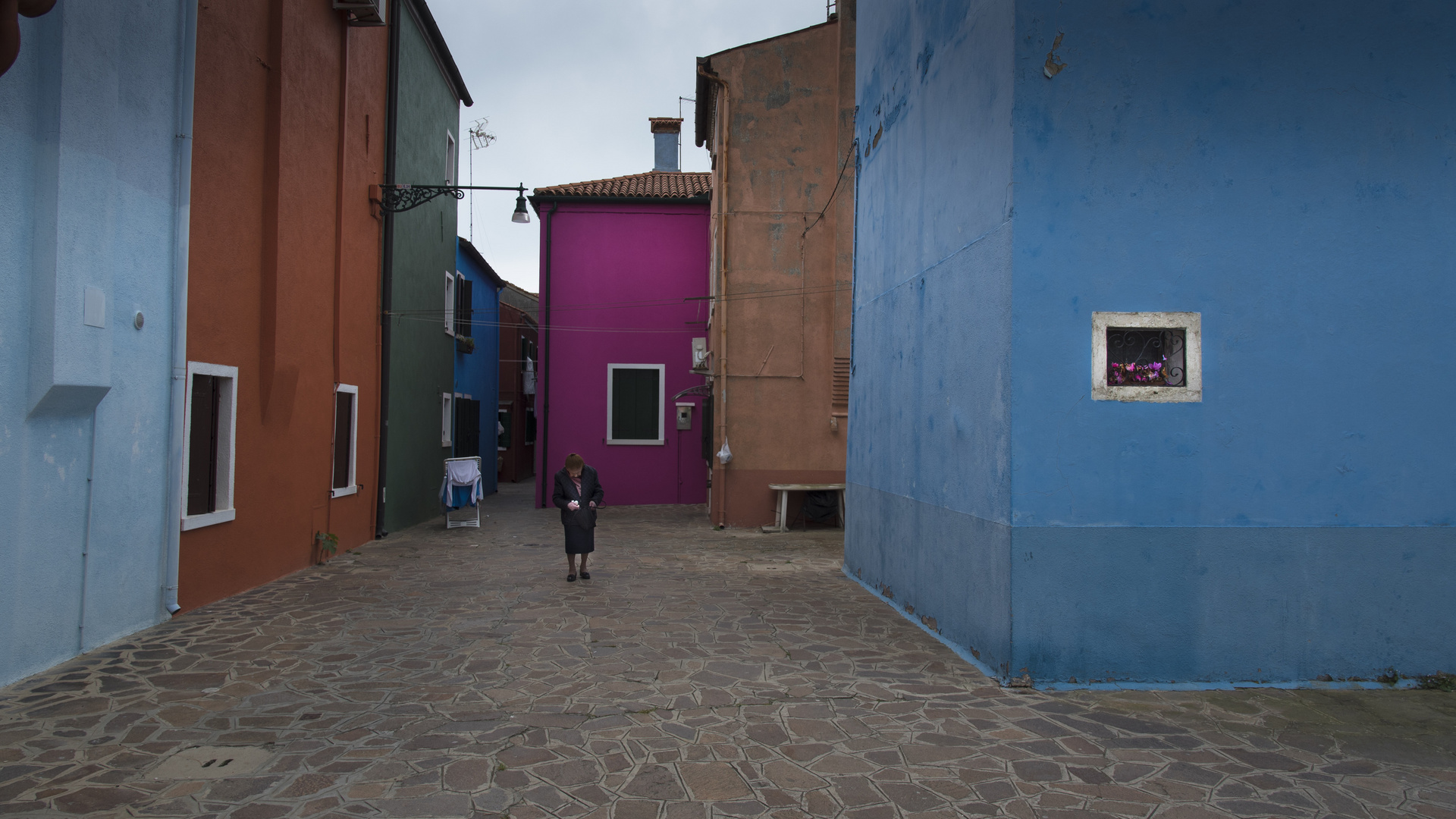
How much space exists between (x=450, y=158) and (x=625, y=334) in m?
5.07

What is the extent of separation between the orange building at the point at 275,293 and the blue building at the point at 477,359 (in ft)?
23.2

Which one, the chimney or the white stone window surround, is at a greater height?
the chimney

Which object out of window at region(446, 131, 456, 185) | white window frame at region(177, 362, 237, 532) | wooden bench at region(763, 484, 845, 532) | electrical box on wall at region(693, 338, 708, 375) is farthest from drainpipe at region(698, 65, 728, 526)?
white window frame at region(177, 362, 237, 532)

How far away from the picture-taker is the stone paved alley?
3898 millimetres

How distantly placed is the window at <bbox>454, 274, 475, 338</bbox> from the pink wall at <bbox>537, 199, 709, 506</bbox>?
1918mm

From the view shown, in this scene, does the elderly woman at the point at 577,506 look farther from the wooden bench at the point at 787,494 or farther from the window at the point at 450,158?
the window at the point at 450,158

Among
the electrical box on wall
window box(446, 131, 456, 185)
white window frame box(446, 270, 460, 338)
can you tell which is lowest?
the electrical box on wall

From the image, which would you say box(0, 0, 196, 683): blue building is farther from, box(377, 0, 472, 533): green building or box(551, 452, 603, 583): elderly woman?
box(377, 0, 472, 533): green building

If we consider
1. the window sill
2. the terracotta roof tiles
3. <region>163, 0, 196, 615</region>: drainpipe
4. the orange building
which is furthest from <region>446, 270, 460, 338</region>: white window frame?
<region>163, 0, 196, 615</region>: drainpipe

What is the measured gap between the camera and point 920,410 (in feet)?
24.8

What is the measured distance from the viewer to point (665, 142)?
78.4ft

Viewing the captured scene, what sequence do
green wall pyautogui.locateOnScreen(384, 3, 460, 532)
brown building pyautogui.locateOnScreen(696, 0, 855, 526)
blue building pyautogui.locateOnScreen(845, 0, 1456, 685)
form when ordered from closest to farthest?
blue building pyautogui.locateOnScreen(845, 0, 1456, 685)
green wall pyautogui.locateOnScreen(384, 3, 460, 532)
brown building pyautogui.locateOnScreen(696, 0, 855, 526)

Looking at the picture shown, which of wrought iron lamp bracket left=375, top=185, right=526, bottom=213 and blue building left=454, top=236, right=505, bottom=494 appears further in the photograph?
blue building left=454, top=236, right=505, bottom=494

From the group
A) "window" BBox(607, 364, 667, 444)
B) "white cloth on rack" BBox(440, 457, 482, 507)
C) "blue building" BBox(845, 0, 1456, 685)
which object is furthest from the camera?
"window" BBox(607, 364, 667, 444)
